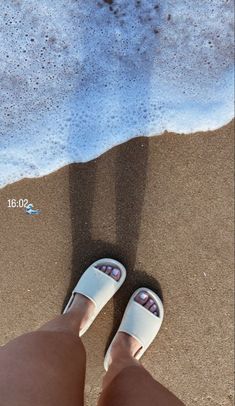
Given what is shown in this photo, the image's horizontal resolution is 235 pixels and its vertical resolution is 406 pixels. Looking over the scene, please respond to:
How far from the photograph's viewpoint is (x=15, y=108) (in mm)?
1786

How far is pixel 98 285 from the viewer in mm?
1729

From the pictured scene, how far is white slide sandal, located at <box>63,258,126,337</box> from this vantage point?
1.72 metres

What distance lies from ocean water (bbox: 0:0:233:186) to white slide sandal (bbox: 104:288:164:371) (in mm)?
691

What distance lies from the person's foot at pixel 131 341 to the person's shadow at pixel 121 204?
0.17ft

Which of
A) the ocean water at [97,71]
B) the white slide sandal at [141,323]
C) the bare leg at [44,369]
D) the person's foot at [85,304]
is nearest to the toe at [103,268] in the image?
the person's foot at [85,304]

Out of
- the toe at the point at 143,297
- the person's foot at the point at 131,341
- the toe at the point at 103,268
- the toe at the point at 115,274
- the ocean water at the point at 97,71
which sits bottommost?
the person's foot at the point at 131,341

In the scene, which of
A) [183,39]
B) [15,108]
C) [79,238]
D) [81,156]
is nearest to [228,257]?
[79,238]

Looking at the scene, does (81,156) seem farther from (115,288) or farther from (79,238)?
(115,288)

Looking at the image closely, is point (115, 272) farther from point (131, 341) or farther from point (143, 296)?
point (131, 341)

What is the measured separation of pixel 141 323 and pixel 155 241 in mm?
363

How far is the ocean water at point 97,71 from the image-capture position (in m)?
1.75

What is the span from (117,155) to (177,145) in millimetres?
264

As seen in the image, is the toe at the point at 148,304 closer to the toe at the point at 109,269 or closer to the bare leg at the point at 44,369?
the toe at the point at 109,269

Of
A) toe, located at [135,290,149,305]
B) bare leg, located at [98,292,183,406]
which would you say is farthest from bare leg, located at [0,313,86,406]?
toe, located at [135,290,149,305]
